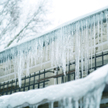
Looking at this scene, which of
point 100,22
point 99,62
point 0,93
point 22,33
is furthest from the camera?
point 22,33

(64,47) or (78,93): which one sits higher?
(64,47)

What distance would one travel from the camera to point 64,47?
4262mm

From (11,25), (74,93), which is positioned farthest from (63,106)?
(11,25)

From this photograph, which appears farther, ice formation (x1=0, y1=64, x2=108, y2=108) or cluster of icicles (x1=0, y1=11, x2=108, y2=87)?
cluster of icicles (x1=0, y1=11, x2=108, y2=87)

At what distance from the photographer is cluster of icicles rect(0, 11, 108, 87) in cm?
395

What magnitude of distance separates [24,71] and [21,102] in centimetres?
324

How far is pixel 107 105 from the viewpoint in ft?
8.05

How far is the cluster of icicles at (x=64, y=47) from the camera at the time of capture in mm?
3949

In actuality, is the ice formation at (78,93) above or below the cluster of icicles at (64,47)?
below

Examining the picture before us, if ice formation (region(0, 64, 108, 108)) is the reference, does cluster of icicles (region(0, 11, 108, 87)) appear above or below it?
above

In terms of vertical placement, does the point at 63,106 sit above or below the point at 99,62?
below

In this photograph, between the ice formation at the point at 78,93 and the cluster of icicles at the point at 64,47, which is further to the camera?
the cluster of icicles at the point at 64,47

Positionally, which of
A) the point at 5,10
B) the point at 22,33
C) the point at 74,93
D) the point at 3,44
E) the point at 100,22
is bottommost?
the point at 74,93

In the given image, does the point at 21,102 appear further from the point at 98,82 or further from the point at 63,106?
the point at 98,82
